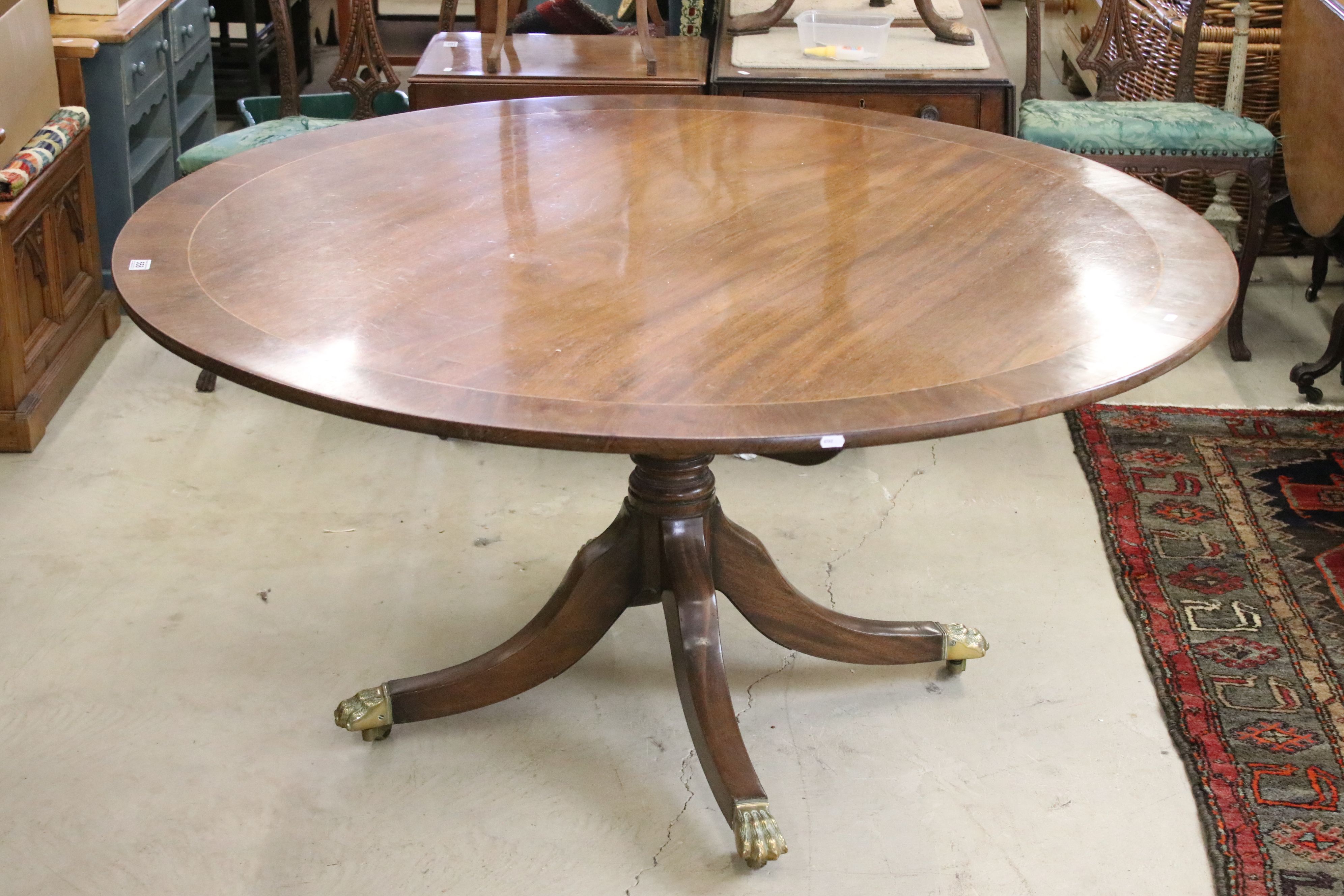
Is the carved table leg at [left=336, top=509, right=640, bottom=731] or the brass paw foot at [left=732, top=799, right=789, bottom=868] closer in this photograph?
the brass paw foot at [left=732, top=799, right=789, bottom=868]

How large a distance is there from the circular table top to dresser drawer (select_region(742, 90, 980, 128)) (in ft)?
2.54

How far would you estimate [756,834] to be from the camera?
65.3 inches

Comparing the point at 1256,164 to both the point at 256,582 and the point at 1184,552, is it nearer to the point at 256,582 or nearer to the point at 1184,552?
the point at 1184,552

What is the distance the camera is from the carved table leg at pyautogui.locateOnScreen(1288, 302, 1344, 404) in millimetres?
2885

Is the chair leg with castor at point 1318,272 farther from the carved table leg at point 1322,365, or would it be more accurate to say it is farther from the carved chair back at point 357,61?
the carved chair back at point 357,61

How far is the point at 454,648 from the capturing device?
83.3 inches

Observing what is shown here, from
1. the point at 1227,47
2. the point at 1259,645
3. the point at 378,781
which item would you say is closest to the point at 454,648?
the point at 378,781

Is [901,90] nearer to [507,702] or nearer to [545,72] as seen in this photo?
[545,72]

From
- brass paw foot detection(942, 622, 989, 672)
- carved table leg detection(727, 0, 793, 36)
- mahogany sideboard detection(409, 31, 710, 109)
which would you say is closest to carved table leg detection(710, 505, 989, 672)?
brass paw foot detection(942, 622, 989, 672)

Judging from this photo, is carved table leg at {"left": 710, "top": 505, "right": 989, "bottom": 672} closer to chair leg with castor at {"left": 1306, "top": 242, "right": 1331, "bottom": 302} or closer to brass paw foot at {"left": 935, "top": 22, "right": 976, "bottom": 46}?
brass paw foot at {"left": 935, "top": 22, "right": 976, "bottom": 46}

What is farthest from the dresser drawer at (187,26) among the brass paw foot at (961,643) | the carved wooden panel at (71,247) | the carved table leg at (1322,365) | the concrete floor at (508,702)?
the carved table leg at (1322,365)

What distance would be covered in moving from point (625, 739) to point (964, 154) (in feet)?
3.27

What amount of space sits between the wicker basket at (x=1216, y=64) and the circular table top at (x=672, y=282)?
181cm

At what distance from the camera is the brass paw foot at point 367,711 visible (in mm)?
1860
